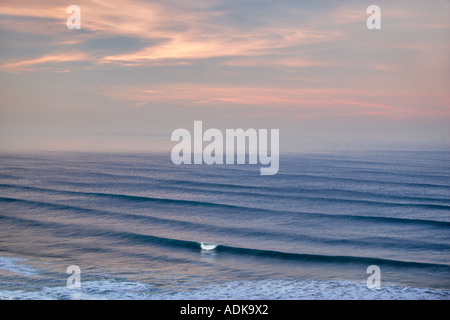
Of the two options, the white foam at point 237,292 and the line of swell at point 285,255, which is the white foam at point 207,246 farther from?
the white foam at point 237,292

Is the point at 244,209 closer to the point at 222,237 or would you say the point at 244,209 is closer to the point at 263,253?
the point at 222,237

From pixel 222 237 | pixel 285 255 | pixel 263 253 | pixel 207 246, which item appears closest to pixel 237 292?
pixel 263 253

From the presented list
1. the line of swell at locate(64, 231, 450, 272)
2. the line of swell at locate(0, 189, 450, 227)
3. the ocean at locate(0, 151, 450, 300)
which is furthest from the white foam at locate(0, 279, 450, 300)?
the line of swell at locate(0, 189, 450, 227)

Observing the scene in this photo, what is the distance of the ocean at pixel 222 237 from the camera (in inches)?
403

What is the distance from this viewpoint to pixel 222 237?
16.2 m

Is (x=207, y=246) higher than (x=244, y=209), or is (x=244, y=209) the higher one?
(x=244, y=209)

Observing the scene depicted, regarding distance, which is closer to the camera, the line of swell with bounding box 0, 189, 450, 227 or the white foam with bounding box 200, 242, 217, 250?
the white foam with bounding box 200, 242, 217, 250

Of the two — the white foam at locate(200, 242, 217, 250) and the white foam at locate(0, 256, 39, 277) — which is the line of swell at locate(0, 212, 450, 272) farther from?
the white foam at locate(0, 256, 39, 277)

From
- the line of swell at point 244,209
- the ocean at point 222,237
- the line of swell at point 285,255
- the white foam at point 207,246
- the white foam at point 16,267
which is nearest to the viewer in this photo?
the ocean at point 222,237

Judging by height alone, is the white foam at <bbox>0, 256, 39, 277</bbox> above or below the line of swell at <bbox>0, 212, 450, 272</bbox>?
above

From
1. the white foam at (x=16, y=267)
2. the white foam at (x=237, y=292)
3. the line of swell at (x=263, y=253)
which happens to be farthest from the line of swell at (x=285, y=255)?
the white foam at (x=16, y=267)

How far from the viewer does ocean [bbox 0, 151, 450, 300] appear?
10234mm
